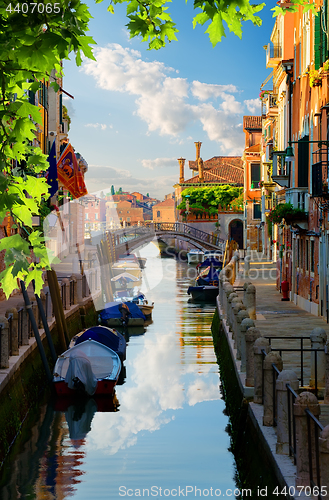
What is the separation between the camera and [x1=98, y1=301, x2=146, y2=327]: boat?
2430cm

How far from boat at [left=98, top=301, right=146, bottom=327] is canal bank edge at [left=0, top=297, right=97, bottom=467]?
7.67 meters

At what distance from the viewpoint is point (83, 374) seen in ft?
44.0

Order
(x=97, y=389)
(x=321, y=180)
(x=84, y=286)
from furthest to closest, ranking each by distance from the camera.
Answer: (x=84, y=286), (x=321, y=180), (x=97, y=389)

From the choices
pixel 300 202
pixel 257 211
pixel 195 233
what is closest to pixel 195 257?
pixel 195 233

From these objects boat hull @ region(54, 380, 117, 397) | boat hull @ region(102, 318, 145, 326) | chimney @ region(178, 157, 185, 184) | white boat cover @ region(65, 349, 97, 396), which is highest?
chimney @ region(178, 157, 185, 184)

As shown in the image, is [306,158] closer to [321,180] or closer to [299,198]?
[299,198]

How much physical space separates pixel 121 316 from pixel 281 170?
8.17m

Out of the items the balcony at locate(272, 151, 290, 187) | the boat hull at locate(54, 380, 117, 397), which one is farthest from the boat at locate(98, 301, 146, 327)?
the boat hull at locate(54, 380, 117, 397)

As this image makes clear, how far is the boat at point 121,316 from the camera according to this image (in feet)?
79.7

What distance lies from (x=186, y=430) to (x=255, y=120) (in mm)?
47610

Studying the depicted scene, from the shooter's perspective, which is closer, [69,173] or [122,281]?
[69,173]

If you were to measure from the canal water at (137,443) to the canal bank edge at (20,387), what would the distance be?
0.90 feet

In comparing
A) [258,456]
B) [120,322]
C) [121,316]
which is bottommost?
[120,322]

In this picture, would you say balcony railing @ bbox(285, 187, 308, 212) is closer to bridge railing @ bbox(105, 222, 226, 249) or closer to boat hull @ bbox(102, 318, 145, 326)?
boat hull @ bbox(102, 318, 145, 326)
